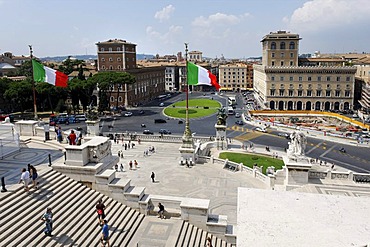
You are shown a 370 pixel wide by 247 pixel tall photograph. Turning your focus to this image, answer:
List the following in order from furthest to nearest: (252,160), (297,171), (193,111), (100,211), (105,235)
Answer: (193,111), (252,160), (297,171), (100,211), (105,235)

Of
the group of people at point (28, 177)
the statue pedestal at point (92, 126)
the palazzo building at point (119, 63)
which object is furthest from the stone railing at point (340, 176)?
the palazzo building at point (119, 63)

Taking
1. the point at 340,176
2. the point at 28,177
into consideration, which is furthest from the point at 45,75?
the point at 340,176

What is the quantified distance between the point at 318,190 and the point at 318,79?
7537 centimetres

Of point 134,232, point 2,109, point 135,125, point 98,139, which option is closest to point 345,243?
point 134,232

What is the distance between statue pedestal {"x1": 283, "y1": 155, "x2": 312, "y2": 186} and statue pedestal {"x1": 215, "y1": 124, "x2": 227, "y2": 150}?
1827 centimetres

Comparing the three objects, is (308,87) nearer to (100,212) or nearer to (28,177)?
(100,212)

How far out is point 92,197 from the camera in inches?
638

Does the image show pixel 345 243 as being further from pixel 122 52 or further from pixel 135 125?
pixel 122 52

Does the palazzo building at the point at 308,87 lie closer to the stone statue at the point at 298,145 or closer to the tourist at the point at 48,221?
the stone statue at the point at 298,145

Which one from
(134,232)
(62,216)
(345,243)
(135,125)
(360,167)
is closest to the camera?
(345,243)

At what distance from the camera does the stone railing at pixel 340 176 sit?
67.7 ft

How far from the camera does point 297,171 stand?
19.5 meters

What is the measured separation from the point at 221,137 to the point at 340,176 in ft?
59.6

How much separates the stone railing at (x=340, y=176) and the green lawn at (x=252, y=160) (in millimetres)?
9828
